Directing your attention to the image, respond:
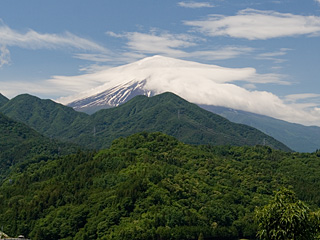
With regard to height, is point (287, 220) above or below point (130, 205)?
above

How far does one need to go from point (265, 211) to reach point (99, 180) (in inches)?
5553

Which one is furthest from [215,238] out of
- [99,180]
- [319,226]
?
[319,226]

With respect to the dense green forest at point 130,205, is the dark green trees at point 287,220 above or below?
above

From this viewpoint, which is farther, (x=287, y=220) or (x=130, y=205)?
(x=130, y=205)

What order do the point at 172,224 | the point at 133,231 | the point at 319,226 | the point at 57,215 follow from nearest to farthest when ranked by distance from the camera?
the point at 319,226 < the point at 133,231 < the point at 172,224 < the point at 57,215

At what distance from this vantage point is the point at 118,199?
15775cm

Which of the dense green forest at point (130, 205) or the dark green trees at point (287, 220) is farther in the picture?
the dense green forest at point (130, 205)

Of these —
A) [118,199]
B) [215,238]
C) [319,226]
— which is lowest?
[215,238]

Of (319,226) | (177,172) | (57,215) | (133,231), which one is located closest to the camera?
(319,226)

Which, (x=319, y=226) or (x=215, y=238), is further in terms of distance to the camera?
(x=215, y=238)

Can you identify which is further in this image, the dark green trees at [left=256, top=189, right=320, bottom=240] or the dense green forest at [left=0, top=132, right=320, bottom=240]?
the dense green forest at [left=0, top=132, right=320, bottom=240]

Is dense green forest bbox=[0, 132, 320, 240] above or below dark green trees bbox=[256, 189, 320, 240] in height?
below

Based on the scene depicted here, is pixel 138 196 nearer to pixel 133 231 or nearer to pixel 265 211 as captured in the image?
pixel 133 231

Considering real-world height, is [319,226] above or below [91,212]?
above
